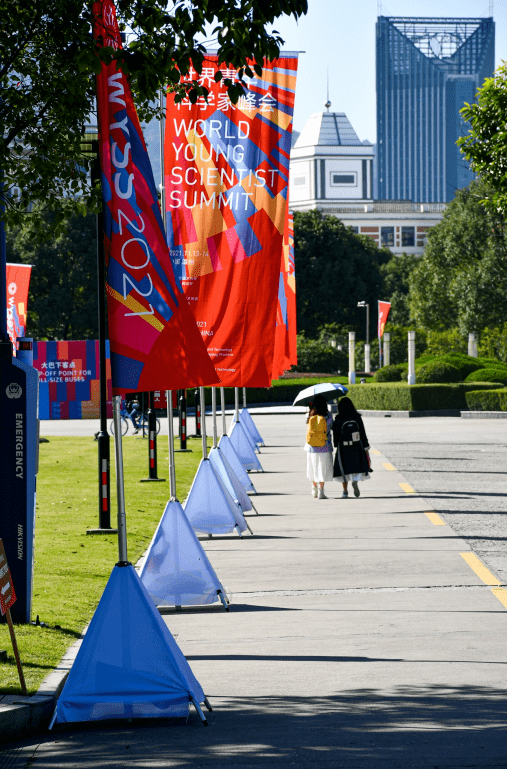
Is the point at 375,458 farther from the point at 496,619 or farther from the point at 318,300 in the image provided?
the point at 318,300

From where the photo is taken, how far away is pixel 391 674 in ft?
21.3

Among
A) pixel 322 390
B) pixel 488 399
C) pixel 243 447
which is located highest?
pixel 322 390

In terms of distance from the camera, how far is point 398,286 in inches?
4306

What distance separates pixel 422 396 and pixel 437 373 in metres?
3.60

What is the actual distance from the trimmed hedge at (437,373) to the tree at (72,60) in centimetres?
4043

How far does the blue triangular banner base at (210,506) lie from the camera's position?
1188 centimetres

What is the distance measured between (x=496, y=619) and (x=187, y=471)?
1307 cm

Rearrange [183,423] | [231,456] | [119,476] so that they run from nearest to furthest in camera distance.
Answer: 1. [119,476]
2. [231,456]
3. [183,423]

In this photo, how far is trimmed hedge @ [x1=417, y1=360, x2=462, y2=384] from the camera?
48281 millimetres

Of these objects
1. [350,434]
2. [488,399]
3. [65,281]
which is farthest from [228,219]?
[65,281]

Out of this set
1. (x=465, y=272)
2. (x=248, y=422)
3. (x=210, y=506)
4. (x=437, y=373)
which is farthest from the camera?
(x=465, y=272)

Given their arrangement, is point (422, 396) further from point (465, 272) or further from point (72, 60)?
point (72, 60)

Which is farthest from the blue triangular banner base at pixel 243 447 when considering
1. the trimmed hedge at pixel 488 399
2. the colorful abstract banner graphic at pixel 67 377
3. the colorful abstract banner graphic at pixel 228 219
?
the trimmed hedge at pixel 488 399

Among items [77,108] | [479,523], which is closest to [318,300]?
[479,523]
